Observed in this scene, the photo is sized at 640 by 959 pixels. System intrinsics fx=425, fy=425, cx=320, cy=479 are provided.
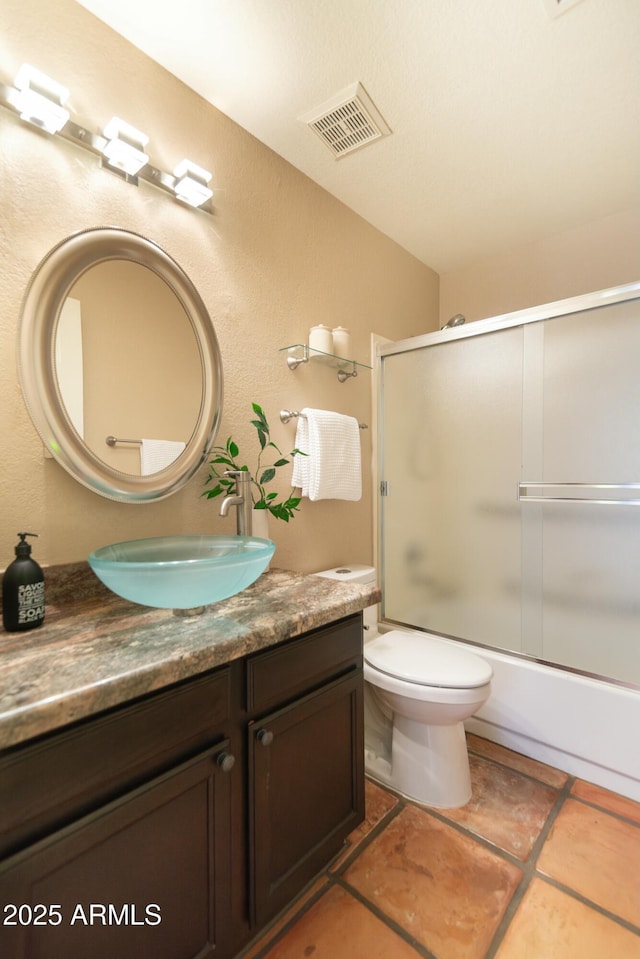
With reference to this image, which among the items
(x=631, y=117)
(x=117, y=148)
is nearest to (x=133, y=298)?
(x=117, y=148)

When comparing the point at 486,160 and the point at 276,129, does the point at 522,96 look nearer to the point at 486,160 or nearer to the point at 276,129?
the point at 486,160

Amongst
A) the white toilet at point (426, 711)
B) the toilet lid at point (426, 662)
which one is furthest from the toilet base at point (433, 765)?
the toilet lid at point (426, 662)

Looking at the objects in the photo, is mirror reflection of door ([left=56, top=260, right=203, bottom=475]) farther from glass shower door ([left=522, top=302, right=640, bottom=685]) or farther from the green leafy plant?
glass shower door ([left=522, top=302, right=640, bottom=685])

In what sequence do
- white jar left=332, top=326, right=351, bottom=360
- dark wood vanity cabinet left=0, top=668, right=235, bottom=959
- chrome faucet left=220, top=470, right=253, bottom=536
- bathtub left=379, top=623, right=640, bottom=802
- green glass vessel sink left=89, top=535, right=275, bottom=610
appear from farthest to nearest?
white jar left=332, top=326, right=351, bottom=360, bathtub left=379, top=623, right=640, bottom=802, chrome faucet left=220, top=470, right=253, bottom=536, green glass vessel sink left=89, top=535, right=275, bottom=610, dark wood vanity cabinet left=0, top=668, right=235, bottom=959

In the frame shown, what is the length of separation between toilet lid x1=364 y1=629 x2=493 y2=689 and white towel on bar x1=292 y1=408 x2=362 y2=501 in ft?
1.99

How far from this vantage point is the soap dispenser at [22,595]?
0.87m

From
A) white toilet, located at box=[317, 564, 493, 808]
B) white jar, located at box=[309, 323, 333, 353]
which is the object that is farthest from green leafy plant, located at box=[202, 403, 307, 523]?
white toilet, located at box=[317, 564, 493, 808]

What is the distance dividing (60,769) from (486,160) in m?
2.28

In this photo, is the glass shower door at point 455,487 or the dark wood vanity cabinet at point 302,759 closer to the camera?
the dark wood vanity cabinet at point 302,759

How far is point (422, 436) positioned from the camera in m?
2.10

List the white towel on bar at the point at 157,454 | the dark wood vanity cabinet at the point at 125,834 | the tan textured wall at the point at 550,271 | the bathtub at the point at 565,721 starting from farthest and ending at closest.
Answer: the tan textured wall at the point at 550,271 → the bathtub at the point at 565,721 → the white towel on bar at the point at 157,454 → the dark wood vanity cabinet at the point at 125,834

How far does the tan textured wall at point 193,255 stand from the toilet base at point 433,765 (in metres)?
0.73

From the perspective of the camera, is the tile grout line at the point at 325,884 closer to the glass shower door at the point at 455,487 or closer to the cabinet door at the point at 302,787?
the cabinet door at the point at 302,787

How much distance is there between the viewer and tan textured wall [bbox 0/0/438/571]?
1.02 metres
